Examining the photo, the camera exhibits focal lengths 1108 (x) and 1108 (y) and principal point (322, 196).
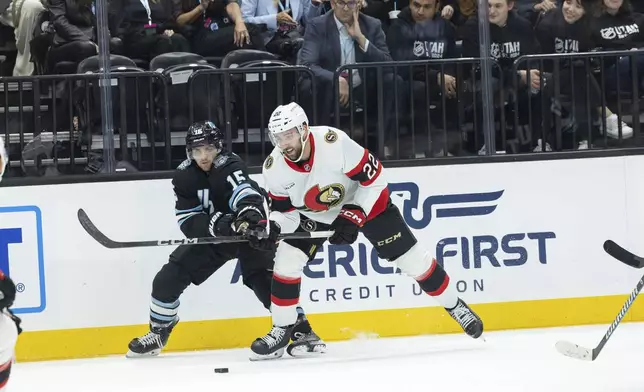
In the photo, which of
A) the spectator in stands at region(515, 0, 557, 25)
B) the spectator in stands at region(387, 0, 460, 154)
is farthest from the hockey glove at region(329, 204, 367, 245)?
the spectator in stands at region(515, 0, 557, 25)

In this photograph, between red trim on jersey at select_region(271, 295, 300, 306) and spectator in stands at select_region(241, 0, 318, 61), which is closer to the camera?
red trim on jersey at select_region(271, 295, 300, 306)

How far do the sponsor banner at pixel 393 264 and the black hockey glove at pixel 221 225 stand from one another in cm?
41

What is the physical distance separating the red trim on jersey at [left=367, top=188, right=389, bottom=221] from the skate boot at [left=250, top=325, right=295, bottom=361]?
2.23 ft

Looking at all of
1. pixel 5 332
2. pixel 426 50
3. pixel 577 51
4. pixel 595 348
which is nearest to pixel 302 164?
pixel 426 50

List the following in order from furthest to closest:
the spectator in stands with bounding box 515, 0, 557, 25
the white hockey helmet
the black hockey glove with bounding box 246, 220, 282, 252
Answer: the spectator in stands with bounding box 515, 0, 557, 25 → the black hockey glove with bounding box 246, 220, 282, 252 → the white hockey helmet

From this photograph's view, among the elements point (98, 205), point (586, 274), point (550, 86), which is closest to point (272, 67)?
point (98, 205)

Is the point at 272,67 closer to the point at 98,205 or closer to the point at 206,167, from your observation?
the point at 206,167

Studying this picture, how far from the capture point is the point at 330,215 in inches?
212

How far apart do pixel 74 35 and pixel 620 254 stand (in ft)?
10.2

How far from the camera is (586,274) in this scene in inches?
237

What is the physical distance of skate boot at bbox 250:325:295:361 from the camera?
536 cm

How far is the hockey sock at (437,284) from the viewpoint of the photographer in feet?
17.6

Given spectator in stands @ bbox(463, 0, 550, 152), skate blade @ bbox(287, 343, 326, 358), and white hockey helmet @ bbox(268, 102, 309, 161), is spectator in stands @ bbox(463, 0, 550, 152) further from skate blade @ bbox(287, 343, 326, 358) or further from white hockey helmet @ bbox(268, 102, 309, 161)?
skate blade @ bbox(287, 343, 326, 358)

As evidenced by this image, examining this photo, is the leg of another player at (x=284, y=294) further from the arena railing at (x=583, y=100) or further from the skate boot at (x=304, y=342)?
the arena railing at (x=583, y=100)
